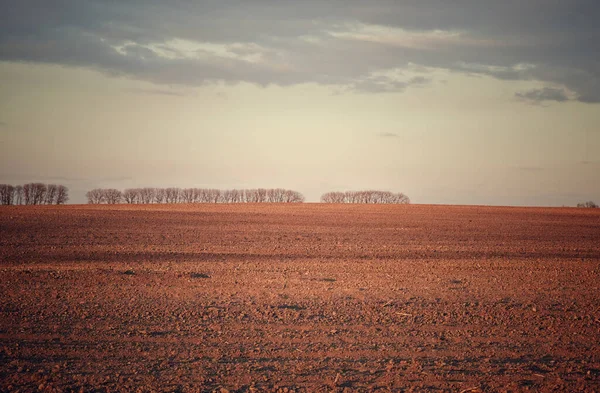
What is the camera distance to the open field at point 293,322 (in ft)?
20.0

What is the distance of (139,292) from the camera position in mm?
10734

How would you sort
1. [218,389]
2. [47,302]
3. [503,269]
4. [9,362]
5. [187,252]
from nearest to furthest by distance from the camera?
[218,389]
[9,362]
[47,302]
[503,269]
[187,252]

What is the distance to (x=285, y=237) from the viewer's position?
82.0 feet

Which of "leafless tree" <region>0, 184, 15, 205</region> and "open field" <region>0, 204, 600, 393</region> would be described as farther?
"leafless tree" <region>0, 184, 15, 205</region>

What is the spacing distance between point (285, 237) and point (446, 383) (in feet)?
63.1

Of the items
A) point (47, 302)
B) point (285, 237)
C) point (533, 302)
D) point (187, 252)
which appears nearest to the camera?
point (47, 302)

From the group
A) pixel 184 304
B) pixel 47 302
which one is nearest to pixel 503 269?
pixel 184 304

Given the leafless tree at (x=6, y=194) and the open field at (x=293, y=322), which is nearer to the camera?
the open field at (x=293, y=322)

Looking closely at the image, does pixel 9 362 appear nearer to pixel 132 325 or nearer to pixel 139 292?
pixel 132 325

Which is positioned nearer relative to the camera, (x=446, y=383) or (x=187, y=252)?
(x=446, y=383)

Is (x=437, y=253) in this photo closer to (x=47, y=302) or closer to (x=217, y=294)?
(x=217, y=294)

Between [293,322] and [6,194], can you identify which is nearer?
[293,322]

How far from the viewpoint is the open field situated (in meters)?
6.09

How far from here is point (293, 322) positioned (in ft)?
27.7
